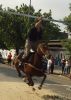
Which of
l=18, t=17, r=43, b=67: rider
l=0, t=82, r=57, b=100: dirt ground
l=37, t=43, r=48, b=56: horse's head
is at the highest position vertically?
l=18, t=17, r=43, b=67: rider

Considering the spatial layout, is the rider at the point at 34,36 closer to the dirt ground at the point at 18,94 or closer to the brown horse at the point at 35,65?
the brown horse at the point at 35,65

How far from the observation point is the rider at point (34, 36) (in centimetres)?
1461

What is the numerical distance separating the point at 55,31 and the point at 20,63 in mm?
49582

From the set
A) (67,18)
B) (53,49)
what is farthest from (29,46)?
(53,49)

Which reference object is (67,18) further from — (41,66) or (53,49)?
(53,49)

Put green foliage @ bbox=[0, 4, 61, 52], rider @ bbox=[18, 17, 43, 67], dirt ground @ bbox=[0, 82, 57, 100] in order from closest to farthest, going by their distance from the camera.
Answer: rider @ bbox=[18, 17, 43, 67]
dirt ground @ bbox=[0, 82, 57, 100]
green foliage @ bbox=[0, 4, 61, 52]

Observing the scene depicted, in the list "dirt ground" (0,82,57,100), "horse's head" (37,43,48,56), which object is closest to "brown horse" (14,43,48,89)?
"horse's head" (37,43,48,56)

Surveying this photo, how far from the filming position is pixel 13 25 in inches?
2422

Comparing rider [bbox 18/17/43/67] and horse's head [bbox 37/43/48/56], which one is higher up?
rider [bbox 18/17/43/67]

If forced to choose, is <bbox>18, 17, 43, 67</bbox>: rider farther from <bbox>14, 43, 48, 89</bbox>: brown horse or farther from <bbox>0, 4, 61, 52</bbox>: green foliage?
<bbox>0, 4, 61, 52</bbox>: green foliage

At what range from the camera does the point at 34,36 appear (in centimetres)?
1485

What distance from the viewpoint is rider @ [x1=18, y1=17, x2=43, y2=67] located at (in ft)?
47.9

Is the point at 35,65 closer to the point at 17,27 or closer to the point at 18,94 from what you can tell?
the point at 18,94

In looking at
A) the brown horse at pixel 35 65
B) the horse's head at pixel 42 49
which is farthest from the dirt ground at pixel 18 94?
the horse's head at pixel 42 49
